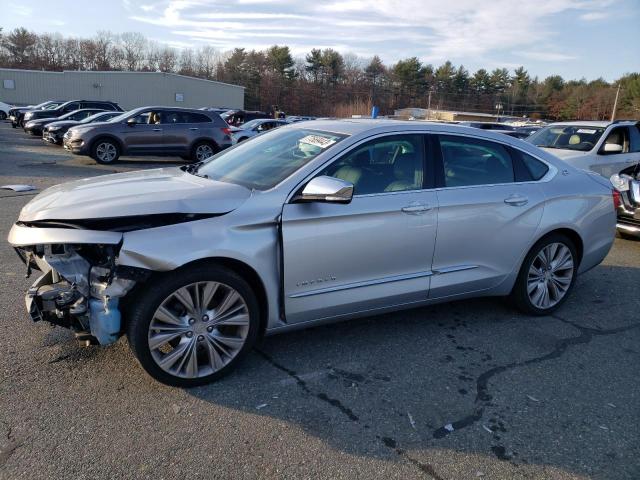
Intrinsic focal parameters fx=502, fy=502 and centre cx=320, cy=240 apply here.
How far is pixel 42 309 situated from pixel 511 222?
3512 millimetres

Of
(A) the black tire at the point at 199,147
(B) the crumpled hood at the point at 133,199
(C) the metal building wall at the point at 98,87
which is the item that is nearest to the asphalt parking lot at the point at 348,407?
(B) the crumpled hood at the point at 133,199

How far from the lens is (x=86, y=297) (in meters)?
2.99

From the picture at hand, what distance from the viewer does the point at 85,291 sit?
2.99 m

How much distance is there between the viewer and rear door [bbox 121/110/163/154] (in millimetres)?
14812

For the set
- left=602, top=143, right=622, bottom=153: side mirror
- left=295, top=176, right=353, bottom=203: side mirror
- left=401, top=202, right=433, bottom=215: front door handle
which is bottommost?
left=401, top=202, right=433, bottom=215: front door handle

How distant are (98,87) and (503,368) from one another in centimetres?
5470

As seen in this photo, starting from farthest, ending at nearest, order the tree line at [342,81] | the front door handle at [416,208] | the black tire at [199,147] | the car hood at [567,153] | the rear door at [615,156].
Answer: the tree line at [342,81]
the black tire at [199,147]
the rear door at [615,156]
the car hood at [567,153]
the front door handle at [416,208]

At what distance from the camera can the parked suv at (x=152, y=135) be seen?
47.8 feet

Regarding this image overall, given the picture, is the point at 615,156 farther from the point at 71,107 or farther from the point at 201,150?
the point at 71,107

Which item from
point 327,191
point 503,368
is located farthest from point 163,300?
point 503,368

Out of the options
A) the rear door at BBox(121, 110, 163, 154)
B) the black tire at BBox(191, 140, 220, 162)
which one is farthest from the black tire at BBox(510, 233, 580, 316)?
the rear door at BBox(121, 110, 163, 154)

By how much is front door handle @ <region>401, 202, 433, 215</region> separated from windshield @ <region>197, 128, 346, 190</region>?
701 mm

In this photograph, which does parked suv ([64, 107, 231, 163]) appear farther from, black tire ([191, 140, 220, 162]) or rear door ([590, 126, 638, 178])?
rear door ([590, 126, 638, 178])

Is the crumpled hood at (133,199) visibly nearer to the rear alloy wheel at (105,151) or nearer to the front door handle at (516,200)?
the front door handle at (516,200)
